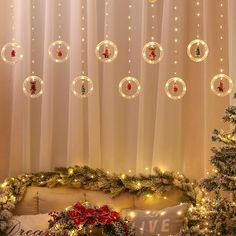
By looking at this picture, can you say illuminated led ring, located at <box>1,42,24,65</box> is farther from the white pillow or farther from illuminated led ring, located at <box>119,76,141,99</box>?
the white pillow

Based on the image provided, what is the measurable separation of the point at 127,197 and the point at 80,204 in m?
0.43

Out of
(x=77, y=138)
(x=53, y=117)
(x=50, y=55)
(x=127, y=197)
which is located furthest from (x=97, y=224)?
(x=50, y=55)

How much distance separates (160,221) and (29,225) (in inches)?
31.6

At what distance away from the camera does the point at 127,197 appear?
3.00 m

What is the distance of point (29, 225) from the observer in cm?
275

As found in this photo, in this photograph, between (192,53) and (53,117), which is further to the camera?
(53,117)

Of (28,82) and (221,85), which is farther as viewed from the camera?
(28,82)

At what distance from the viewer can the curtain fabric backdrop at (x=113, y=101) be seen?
306 centimetres

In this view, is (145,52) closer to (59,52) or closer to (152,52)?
(152,52)

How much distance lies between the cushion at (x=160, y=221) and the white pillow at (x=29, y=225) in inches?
20.6

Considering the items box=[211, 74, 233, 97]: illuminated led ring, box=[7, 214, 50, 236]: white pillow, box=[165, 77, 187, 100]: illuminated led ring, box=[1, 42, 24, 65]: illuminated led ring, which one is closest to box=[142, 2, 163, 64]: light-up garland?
box=[165, 77, 187, 100]: illuminated led ring

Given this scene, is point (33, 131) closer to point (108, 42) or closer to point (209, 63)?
point (108, 42)

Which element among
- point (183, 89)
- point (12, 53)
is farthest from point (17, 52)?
point (183, 89)

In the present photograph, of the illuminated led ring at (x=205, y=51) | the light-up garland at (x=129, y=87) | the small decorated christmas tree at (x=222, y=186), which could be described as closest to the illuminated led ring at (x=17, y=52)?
the light-up garland at (x=129, y=87)
